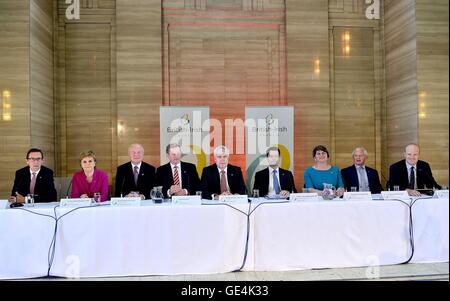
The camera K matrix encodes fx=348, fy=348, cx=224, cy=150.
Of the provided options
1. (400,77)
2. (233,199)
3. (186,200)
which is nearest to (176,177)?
(186,200)

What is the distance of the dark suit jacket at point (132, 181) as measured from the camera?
3.82 metres

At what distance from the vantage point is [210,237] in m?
2.59

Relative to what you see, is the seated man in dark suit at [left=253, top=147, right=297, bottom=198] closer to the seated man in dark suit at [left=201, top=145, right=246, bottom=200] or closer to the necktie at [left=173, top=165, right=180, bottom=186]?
the seated man in dark suit at [left=201, top=145, right=246, bottom=200]

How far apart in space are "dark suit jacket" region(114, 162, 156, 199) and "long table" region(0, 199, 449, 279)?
3.63 ft

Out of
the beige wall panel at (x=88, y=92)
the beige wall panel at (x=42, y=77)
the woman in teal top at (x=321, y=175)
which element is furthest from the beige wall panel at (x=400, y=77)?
the beige wall panel at (x=42, y=77)

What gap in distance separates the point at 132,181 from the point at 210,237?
1.56 metres

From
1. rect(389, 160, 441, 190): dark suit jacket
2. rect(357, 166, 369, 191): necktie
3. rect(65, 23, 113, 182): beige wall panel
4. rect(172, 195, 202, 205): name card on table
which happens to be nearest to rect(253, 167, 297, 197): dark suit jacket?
rect(357, 166, 369, 191): necktie

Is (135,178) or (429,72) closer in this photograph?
(135,178)

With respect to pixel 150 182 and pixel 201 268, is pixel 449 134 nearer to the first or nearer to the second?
pixel 201 268

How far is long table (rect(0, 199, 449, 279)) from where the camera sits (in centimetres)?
250

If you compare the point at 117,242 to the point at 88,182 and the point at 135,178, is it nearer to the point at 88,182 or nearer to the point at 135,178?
the point at 88,182

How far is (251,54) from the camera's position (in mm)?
5316

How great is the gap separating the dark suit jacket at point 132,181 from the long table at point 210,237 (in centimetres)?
111

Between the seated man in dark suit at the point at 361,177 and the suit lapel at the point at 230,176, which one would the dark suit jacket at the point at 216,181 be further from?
the seated man in dark suit at the point at 361,177
